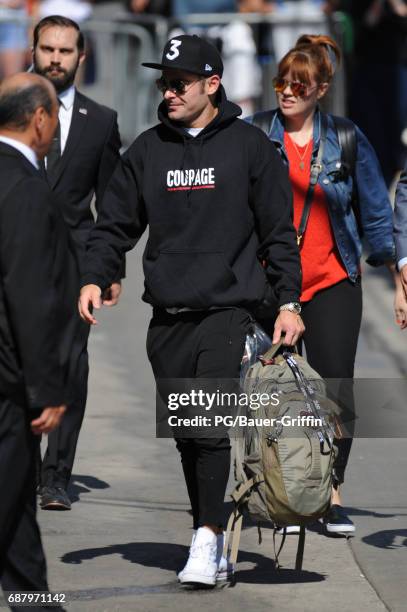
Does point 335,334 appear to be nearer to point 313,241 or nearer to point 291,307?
point 313,241

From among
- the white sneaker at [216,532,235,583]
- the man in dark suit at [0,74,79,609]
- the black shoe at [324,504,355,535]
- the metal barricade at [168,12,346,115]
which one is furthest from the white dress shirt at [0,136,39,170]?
the metal barricade at [168,12,346,115]

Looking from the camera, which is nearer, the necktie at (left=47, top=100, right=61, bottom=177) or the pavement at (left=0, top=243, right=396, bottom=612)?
the pavement at (left=0, top=243, right=396, bottom=612)

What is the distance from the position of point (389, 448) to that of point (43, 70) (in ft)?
9.35

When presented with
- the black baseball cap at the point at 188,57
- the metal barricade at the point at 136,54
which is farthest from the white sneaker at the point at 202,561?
the metal barricade at the point at 136,54

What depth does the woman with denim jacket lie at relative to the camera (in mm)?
6977

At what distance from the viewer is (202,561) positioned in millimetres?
6012

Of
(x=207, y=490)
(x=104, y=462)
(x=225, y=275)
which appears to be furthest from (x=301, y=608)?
(x=104, y=462)

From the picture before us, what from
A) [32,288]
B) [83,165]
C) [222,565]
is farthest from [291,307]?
[32,288]

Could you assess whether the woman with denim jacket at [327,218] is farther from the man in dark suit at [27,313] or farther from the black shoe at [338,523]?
the man in dark suit at [27,313]

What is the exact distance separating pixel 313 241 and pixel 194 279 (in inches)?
43.9

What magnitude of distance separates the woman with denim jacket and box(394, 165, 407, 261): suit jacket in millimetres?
368

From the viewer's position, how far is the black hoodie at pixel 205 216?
Result: 20.0ft

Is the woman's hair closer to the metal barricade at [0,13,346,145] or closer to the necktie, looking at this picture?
the necktie

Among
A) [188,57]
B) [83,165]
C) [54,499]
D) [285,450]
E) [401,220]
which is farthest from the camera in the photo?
[83,165]
